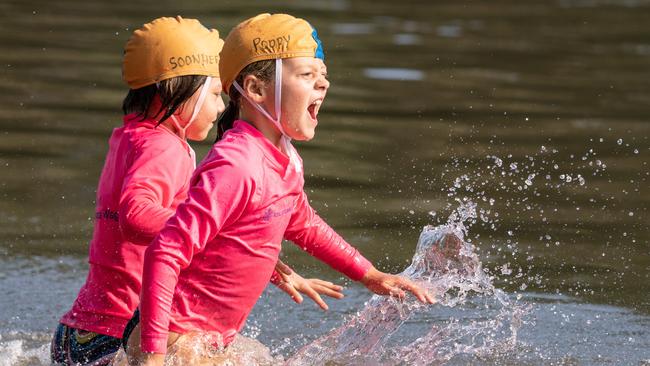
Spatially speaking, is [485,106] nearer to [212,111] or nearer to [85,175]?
[85,175]

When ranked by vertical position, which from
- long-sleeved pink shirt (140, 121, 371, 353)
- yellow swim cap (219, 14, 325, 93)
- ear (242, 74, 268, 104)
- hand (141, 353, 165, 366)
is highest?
yellow swim cap (219, 14, 325, 93)

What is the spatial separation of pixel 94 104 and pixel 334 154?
2440 millimetres

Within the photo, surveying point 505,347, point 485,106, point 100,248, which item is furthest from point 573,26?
point 100,248

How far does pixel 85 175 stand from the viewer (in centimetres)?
874

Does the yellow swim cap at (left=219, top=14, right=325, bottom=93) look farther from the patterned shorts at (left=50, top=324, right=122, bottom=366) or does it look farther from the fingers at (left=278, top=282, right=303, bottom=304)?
the patterned shorts at (left=50, top=324, right=122, bottom=366)

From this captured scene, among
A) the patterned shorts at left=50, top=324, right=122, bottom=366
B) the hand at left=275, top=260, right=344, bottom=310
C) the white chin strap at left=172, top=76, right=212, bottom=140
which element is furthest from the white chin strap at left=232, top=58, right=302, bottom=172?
the patterned shorts at left=50, top=324, right=122, bottom=366

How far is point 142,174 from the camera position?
4723 mm

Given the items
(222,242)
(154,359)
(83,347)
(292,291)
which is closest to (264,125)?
(222,242)

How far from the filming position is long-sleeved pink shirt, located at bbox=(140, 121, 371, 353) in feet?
13.7

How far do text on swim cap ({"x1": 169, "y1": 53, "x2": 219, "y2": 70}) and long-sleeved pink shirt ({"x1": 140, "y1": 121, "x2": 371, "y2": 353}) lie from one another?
60 centimetres

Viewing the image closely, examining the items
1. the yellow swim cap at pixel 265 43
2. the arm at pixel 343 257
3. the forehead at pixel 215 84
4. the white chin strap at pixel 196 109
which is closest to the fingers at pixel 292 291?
the arm at pixel 343 257

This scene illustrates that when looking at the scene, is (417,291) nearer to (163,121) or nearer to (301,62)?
(301,62)

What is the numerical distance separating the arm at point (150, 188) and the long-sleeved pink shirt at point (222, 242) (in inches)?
7.6

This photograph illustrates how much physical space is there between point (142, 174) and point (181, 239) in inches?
23.2
